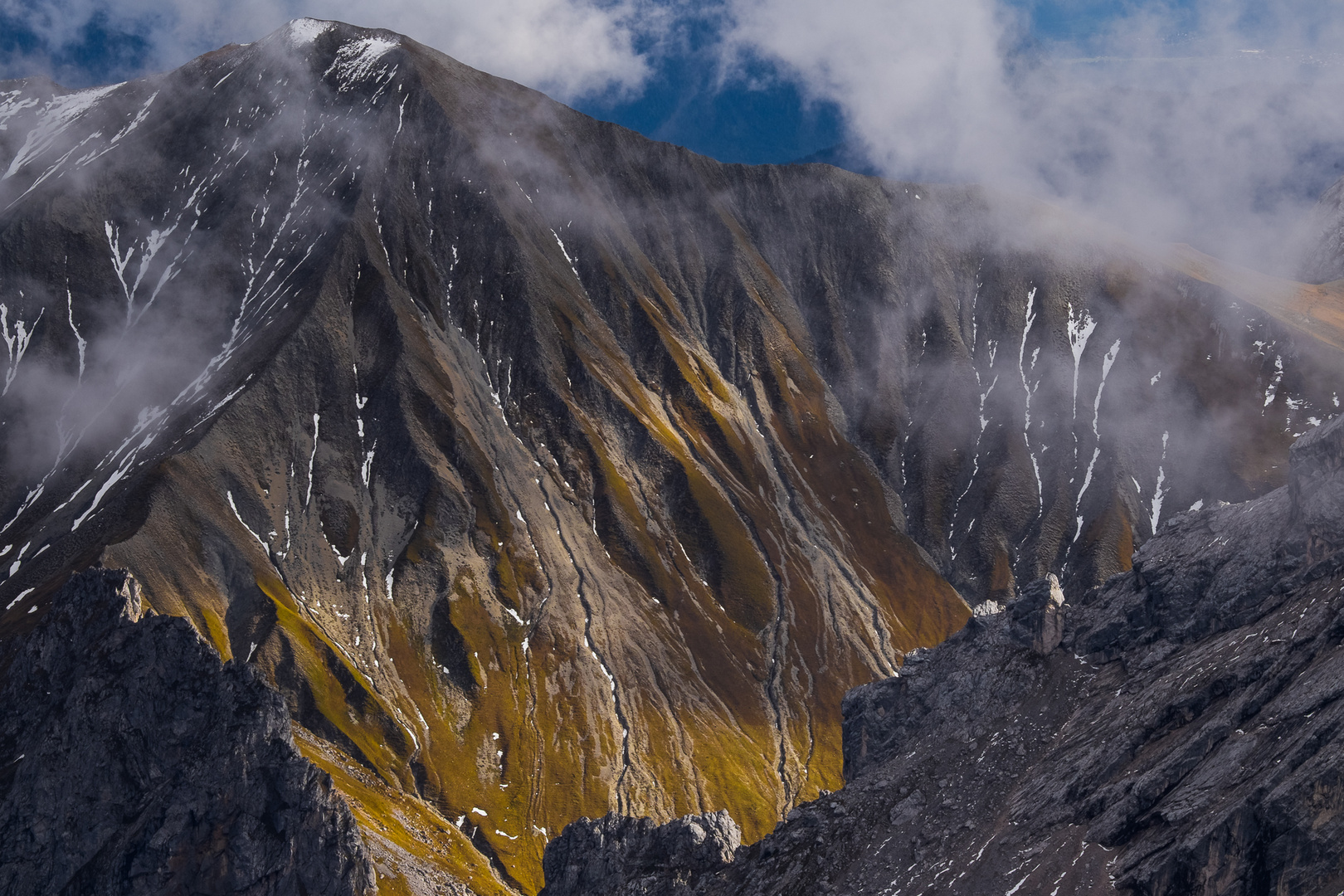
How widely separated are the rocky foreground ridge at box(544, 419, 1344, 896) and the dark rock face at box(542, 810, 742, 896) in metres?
0.20

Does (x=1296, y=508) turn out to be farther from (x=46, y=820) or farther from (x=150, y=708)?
(x=46, y=820)

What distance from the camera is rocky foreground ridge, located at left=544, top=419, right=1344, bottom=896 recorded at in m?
60.2

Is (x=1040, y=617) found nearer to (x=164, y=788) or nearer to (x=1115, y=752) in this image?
(x=1115, y=752)

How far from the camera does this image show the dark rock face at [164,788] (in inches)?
4134

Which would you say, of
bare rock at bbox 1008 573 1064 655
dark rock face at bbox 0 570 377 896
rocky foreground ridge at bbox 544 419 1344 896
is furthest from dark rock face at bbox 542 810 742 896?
bare rock at bbox 1008 573 1064 655

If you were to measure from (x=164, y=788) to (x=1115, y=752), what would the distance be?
79.6m

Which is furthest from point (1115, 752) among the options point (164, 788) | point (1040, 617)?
point (164, 788)

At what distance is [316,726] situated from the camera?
174m

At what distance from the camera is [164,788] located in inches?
4254

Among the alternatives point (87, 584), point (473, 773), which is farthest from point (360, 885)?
point (473, 773)

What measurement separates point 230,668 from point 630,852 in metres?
43.2

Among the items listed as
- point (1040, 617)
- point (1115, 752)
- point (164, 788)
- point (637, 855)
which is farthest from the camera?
point (164, 788)

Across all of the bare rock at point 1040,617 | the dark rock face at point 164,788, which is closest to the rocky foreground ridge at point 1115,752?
the bare rock at point 1040,617

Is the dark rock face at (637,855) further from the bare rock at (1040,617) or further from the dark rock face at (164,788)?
the bare rock at (1040,617)
